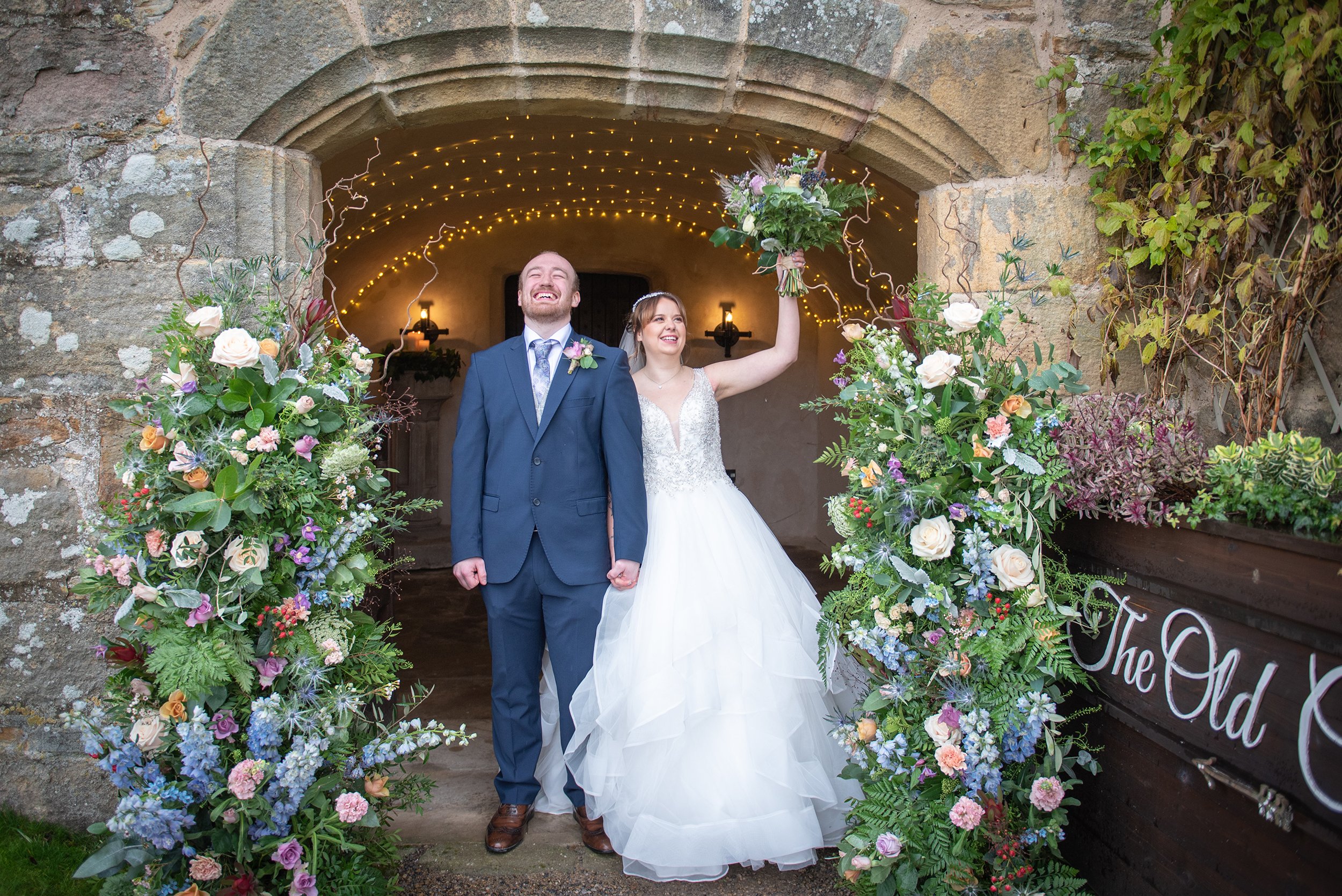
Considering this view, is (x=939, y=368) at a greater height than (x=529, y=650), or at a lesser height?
greater

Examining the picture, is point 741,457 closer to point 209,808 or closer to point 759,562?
point 759,562

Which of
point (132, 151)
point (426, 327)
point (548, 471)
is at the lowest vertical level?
point (548, 471)

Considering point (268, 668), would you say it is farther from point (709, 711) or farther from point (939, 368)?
point (939, 368)

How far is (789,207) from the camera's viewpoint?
250 cm

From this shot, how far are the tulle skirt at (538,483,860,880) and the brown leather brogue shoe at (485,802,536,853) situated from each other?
239 mm

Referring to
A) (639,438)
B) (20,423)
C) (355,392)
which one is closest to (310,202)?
(355,392)

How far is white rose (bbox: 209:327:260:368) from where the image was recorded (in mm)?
2109

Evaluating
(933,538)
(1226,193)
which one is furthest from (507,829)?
(1226,193)

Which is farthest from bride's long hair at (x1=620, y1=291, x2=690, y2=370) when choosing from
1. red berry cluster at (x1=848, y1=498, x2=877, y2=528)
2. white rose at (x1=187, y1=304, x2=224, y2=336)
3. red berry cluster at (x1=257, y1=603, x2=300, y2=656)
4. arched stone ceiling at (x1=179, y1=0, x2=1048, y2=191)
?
red berry cluster at (x1=257, y1=603, x2=300, y2=656)

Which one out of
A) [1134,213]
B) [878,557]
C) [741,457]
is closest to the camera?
[878,557]

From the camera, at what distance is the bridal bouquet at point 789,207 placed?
2.49 metres

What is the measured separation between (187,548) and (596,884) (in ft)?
4.92

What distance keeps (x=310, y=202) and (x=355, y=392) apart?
2.77 feet

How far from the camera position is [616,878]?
2482 mm
